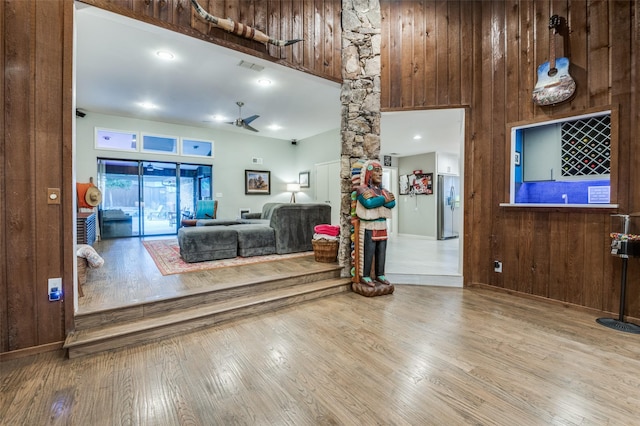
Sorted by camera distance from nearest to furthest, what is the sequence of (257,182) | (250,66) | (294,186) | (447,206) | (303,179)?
(250,66)
(447,206)
(257,182)
(303,179)
(294,186)

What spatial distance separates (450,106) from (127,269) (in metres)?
4.82

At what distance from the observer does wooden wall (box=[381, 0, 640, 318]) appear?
2773mm

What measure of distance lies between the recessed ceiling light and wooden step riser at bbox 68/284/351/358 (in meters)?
3.59

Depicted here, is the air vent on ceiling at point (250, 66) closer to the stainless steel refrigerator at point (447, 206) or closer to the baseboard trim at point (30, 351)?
the baseboard trim at point (30, 351)

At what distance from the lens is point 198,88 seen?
5.27 m

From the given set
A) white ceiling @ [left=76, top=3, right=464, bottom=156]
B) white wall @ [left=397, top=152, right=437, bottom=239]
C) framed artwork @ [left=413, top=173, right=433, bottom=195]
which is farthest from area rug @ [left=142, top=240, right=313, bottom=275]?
framed artwork @ [left=413, top=173, right=433, bottom=195]

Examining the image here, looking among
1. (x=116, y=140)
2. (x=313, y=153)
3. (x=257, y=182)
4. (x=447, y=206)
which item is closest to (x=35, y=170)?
(x=116, y=140)

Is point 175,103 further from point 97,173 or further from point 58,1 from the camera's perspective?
point 58,1

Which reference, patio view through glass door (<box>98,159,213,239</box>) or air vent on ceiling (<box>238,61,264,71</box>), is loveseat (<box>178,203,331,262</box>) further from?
patio view through glass door (<box>98,159,213,239</box>)

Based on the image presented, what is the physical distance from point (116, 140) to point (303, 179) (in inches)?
193

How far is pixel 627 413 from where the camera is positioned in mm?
1542

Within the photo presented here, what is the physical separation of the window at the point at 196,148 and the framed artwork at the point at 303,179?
271 cm

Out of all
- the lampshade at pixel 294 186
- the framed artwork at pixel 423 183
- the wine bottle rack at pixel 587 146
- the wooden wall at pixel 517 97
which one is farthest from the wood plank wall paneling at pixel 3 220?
the framed artwork at pixel 423 183

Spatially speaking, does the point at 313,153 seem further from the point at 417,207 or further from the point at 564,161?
the point at 564,161
